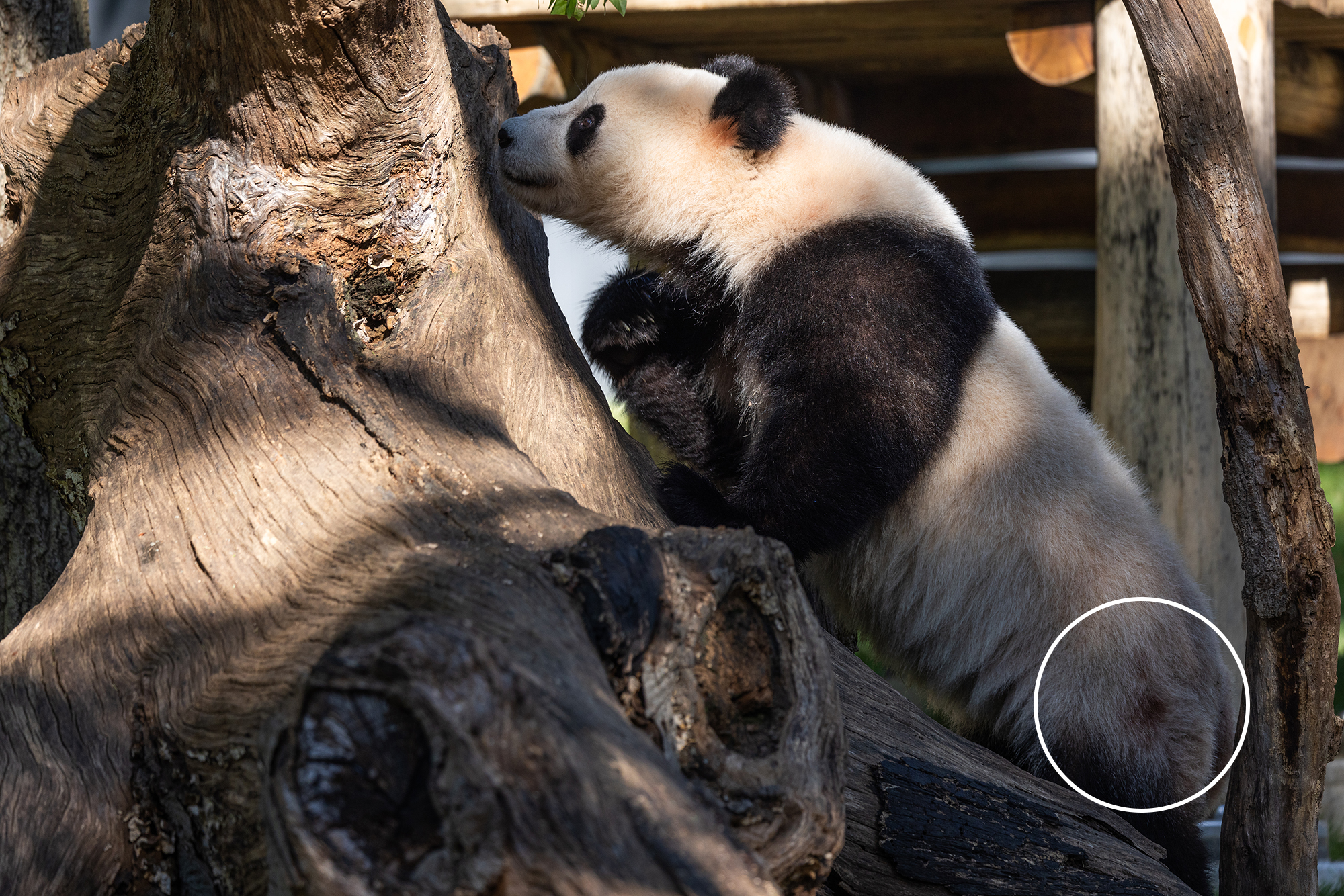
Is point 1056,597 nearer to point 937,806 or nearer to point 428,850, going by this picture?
point 937,806

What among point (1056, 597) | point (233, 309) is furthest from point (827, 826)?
point (233, 309)

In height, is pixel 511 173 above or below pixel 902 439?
above

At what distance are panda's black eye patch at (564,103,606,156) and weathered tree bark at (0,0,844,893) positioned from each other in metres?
0.24

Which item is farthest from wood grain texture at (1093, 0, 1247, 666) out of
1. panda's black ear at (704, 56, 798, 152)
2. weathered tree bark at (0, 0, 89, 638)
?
weathered tree bark at (0, 0, 89, 638)

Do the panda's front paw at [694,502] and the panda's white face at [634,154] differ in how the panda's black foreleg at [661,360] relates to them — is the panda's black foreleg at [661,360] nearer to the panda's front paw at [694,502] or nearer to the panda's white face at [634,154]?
the panda's white face at [634,154]

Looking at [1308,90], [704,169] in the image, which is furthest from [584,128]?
[1308,90]

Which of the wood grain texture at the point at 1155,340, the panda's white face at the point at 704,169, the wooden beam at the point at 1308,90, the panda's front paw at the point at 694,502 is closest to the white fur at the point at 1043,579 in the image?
the panda's front paw at the point at 694,502

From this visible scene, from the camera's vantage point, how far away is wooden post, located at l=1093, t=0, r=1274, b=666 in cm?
424

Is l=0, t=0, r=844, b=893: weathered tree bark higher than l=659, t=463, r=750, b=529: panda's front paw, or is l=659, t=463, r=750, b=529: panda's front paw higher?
l=0, t=0, r=844, b=893: weathered tree bark

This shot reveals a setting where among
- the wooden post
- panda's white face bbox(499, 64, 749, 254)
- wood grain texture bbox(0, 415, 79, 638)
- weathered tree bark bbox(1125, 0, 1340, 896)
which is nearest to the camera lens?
weathered tree bark bbox(1125, 0, 1340, 896)

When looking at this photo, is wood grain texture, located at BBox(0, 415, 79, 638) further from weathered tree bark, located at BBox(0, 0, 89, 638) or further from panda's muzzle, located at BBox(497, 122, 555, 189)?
panda's muzzle, located at BBox(497, 122, 555, 189)

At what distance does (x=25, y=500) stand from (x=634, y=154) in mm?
2188

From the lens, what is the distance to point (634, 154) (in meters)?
2.95

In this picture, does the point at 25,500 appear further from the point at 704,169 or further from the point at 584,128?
the point at 704,169
